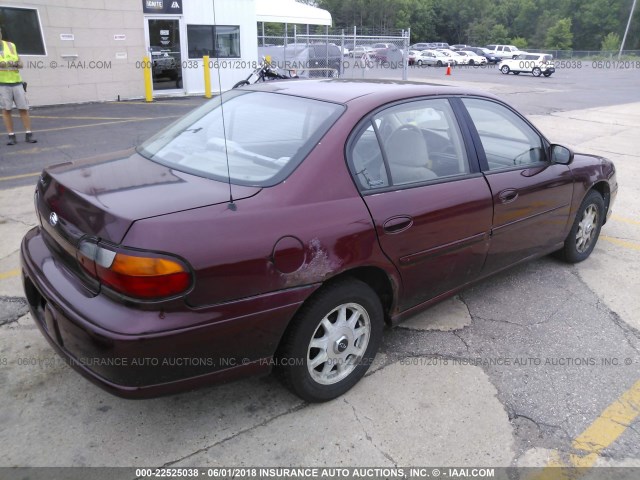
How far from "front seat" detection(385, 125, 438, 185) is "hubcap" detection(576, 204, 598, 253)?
211 centimetres

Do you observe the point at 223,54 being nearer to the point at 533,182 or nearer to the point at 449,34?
the point at 533,182

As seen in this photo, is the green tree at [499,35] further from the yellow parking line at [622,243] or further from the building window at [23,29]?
the yellow parking line at [622,243]

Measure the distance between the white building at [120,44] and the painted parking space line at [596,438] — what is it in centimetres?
1021

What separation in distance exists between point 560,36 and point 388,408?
288ft

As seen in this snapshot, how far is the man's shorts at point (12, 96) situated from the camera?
820 cm

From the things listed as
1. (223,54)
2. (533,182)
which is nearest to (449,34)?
(223,54)

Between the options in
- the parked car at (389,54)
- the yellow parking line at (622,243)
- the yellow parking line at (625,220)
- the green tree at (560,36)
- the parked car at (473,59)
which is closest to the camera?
the yellow parking line at (622,243)

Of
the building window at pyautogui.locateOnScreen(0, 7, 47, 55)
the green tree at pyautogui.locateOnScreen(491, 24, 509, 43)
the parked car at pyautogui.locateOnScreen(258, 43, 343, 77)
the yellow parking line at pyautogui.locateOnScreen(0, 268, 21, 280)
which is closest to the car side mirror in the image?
the yellow parking line at pyautogui.locateOnScreen(0, 268, 21, 280)

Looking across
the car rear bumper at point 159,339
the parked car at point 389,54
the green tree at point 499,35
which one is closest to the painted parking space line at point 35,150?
the car rear bumper at point 159,339

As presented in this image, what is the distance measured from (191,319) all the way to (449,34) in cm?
10158

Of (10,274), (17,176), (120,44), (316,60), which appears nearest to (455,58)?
(316,60)

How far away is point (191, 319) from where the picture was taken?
84.4 inches

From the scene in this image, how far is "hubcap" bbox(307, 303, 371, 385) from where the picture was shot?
264 cm

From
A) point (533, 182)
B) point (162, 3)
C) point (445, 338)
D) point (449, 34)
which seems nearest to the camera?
point (445, 338)
